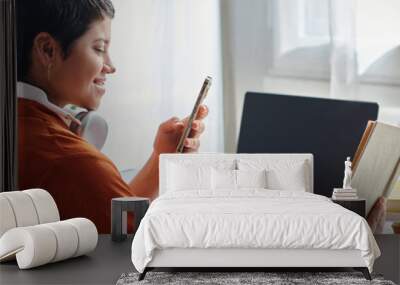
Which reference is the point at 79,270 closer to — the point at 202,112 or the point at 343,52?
the point at 202,112

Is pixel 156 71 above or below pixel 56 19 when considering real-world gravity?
below

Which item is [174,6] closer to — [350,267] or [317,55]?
[317,55]

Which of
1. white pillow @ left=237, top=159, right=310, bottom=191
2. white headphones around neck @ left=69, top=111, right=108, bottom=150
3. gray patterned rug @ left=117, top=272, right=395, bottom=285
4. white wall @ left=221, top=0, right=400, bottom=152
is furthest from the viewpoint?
white headphones around neck @ left=69, top=111, right=108, bottom=150

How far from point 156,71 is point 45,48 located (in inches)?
45.0

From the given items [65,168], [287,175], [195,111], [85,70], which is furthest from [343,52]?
[65,168]

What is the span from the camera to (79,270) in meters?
4.97

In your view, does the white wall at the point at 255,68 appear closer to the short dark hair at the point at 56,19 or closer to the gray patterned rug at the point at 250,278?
the short dark hair at the point at 56,19

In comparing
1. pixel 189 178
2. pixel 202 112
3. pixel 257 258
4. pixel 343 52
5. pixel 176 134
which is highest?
pixel 343 52

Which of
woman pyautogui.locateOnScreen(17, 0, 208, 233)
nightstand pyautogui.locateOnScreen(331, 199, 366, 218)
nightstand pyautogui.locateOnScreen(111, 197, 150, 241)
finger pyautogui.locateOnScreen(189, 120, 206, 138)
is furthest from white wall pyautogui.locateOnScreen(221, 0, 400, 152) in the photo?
nightstand pyautogui.locateOnScreen(111, 197, 150, 241)

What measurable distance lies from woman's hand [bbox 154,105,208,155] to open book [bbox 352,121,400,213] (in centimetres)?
152

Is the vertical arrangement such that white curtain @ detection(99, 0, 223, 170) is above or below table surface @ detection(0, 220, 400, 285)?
above

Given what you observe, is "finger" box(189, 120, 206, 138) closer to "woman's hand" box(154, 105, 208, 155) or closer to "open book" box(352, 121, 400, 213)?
"woman's hand" box(154, 105, 208, 155)

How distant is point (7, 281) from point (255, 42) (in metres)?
3.45

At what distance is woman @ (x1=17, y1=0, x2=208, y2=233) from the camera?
688cm
